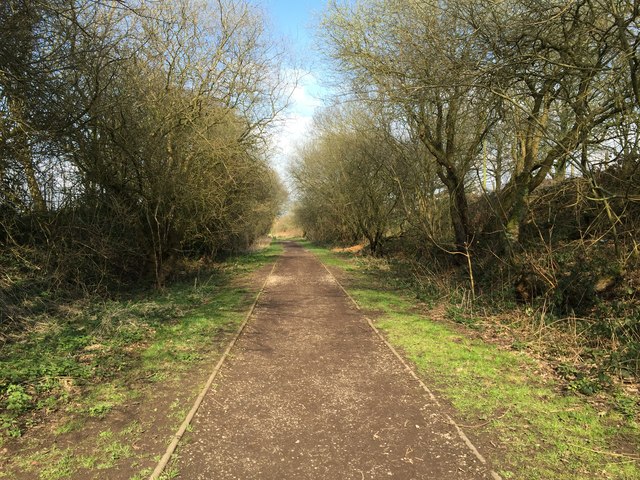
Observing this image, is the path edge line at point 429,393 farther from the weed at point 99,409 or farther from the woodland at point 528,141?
the weed at point 99,409

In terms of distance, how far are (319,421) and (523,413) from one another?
7.69 ft

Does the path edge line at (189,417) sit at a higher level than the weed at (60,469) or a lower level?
higher

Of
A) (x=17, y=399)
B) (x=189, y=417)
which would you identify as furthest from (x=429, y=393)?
(x=17, y=399)

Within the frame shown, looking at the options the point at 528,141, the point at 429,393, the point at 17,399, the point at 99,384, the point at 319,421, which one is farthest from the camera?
the point at 528,141

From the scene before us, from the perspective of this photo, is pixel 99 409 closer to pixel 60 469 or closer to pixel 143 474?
pixel 60 469

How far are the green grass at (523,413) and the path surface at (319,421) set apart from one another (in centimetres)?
40

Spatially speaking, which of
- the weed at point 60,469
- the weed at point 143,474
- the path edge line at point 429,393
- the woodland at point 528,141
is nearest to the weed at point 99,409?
the weed at point 60,469

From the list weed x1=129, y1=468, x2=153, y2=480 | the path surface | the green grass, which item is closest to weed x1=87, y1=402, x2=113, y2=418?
the path surface

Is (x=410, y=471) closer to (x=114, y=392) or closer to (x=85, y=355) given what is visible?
(x=114, y=392)

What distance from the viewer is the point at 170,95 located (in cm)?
1323

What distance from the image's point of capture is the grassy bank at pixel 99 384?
13.4ft

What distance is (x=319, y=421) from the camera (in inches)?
190

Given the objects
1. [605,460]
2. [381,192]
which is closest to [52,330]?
[605,460]

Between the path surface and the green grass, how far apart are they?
40 cm
